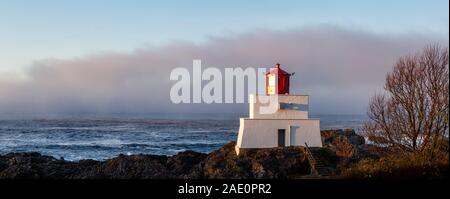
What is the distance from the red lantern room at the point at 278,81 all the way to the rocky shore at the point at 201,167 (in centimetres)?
311

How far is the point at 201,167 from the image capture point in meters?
19.7

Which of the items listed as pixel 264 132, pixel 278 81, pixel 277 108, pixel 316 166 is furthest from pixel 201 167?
pixel 278 81

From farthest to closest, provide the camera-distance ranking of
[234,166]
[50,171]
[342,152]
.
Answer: [342,152], [50,171], [234,166]

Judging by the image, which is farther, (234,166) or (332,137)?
(332,137)

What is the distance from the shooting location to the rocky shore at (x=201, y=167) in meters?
18.4

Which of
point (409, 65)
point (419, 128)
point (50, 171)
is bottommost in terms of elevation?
point (50, 171)

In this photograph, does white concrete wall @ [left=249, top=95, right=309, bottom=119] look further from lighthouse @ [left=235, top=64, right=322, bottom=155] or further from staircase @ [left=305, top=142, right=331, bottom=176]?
staircase @ [left=305, top=142, right=331, bottom=176]

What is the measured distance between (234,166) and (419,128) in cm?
721

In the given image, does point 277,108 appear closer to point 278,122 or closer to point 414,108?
point 278,122

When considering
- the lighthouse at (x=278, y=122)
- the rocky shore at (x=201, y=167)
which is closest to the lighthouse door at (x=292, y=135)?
the lighthouse at (x=278, y=122)
